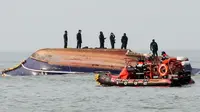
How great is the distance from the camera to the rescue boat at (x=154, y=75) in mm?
50500

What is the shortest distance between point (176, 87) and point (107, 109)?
1222 cm

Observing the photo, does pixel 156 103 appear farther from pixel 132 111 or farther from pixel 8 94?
pixel 8 94

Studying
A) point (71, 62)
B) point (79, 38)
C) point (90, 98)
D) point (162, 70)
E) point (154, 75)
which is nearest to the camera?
point (90, 98)

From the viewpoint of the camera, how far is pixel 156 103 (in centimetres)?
4228

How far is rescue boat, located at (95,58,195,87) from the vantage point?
50500mm

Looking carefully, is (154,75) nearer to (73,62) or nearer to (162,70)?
(162,70)

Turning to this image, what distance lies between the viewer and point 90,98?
4562 centimetres

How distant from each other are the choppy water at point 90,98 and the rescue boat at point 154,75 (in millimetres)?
500

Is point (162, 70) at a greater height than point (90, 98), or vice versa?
point (162, 70)

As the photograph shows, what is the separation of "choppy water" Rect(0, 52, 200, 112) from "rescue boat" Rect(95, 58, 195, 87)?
50cm

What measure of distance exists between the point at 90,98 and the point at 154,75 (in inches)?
308

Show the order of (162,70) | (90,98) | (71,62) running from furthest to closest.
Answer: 1. (71,62)
2. (162,70)
3. (90,98)

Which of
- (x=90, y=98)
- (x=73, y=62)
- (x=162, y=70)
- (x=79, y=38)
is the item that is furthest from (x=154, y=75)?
(x=79, y=38)

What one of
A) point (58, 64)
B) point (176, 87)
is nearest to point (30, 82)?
point (58, 64)
